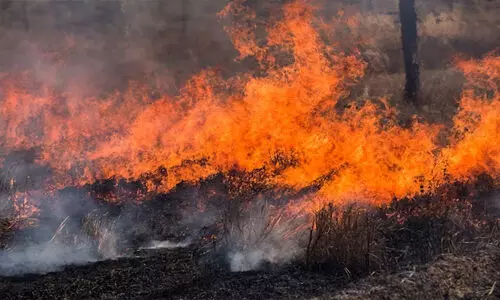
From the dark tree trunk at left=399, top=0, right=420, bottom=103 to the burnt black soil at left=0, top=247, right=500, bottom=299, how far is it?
265 inches

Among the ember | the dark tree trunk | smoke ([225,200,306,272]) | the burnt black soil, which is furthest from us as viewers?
the dark tree trunk

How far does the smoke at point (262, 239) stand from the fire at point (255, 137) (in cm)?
93

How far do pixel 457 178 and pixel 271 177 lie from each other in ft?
10.7

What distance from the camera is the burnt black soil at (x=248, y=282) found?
4.64 metres

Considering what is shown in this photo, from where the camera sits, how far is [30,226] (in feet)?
22.8

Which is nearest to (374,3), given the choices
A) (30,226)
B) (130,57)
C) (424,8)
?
(424,8)

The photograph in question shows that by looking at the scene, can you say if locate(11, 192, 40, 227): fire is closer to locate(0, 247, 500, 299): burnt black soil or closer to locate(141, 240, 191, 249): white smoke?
locate(0, 247, 500, 299): burnt black soil

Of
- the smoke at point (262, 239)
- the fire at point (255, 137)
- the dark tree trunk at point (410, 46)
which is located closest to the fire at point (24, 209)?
the fire at point (255, 137)

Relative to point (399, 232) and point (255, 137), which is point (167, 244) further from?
point (399, 232)

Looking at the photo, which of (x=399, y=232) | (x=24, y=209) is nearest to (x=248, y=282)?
(x=399, y=232)

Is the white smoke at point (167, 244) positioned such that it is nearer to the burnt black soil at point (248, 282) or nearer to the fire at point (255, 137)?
the burnt black soil at point (248, 282)

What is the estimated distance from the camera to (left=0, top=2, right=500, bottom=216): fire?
8.25 meters

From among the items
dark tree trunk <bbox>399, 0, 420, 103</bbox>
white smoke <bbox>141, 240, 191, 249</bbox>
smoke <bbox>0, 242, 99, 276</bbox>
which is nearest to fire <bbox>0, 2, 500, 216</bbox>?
dark tree trunk <bbox>399, 0, 420, 103</bbox>

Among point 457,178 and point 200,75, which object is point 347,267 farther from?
point 200,75
